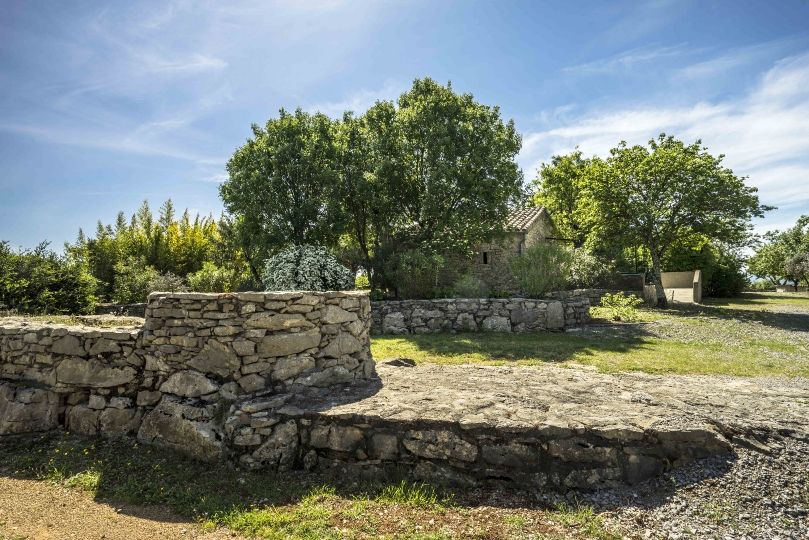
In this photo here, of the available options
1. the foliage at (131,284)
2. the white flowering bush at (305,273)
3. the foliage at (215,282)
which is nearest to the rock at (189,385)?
the white flowering bush at (305,273)

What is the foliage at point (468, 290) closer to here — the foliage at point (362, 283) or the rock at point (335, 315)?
the foliage at point (362, 283)

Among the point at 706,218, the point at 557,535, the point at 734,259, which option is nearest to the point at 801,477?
the point at 557,535

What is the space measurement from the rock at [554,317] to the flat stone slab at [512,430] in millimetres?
7568

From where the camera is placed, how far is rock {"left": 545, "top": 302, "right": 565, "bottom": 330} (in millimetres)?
13367

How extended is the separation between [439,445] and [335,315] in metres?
2.36

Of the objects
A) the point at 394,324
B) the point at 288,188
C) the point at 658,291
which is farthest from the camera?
the point at 658,291

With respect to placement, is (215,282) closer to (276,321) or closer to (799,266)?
(276,321)

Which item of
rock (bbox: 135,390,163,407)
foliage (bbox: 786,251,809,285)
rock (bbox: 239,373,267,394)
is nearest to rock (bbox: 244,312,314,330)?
rock (bbox: 239,373,267,394)

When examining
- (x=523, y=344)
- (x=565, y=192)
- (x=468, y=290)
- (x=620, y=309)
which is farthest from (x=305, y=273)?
(x=565, y=192)

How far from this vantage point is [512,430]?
424 centimetres

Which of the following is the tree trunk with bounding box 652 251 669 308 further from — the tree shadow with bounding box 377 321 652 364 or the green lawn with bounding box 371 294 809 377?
the tree shadow with bounding box 377 321 652 364

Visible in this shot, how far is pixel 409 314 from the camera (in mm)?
13781

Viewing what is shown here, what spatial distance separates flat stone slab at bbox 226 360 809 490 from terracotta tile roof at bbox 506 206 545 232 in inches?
628

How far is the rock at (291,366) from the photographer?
5.41 m
